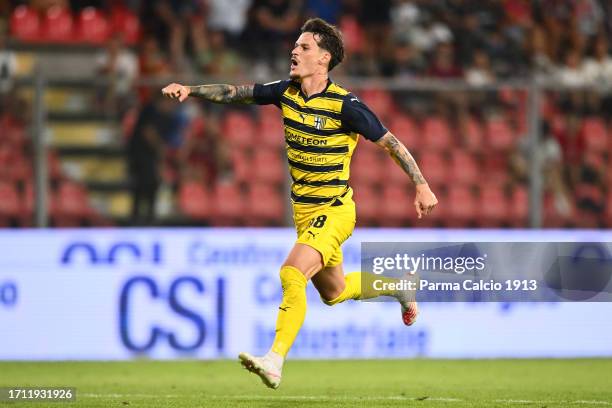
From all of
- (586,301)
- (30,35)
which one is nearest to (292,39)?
(30,35)

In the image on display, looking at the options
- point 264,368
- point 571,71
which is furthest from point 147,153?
point 571,71

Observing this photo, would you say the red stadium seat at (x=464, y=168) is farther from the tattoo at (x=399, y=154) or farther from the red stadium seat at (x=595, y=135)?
the tattoo at (x=399, y=154)

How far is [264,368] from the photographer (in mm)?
6730

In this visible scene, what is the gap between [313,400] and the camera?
810 centimetres

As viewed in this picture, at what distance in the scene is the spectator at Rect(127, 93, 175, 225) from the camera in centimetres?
1181

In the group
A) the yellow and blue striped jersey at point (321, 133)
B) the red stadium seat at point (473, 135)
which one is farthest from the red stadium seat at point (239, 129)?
the yellow and blue striped jersey at point (321, 133)

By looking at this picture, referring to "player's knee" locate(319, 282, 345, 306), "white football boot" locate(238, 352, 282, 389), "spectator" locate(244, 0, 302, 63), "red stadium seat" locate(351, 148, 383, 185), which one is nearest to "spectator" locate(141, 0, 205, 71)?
"spectator" locate(244, 0, 302, 63)

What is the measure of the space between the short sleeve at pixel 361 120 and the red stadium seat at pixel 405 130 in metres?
4.41

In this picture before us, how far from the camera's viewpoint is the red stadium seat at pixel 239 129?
1191cm

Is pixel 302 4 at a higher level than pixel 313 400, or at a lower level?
higher

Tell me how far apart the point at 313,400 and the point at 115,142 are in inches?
188

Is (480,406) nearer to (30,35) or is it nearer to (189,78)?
(189,78)

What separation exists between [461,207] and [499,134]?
84 cm

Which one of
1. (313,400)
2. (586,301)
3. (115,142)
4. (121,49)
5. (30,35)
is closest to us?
(313,400)
